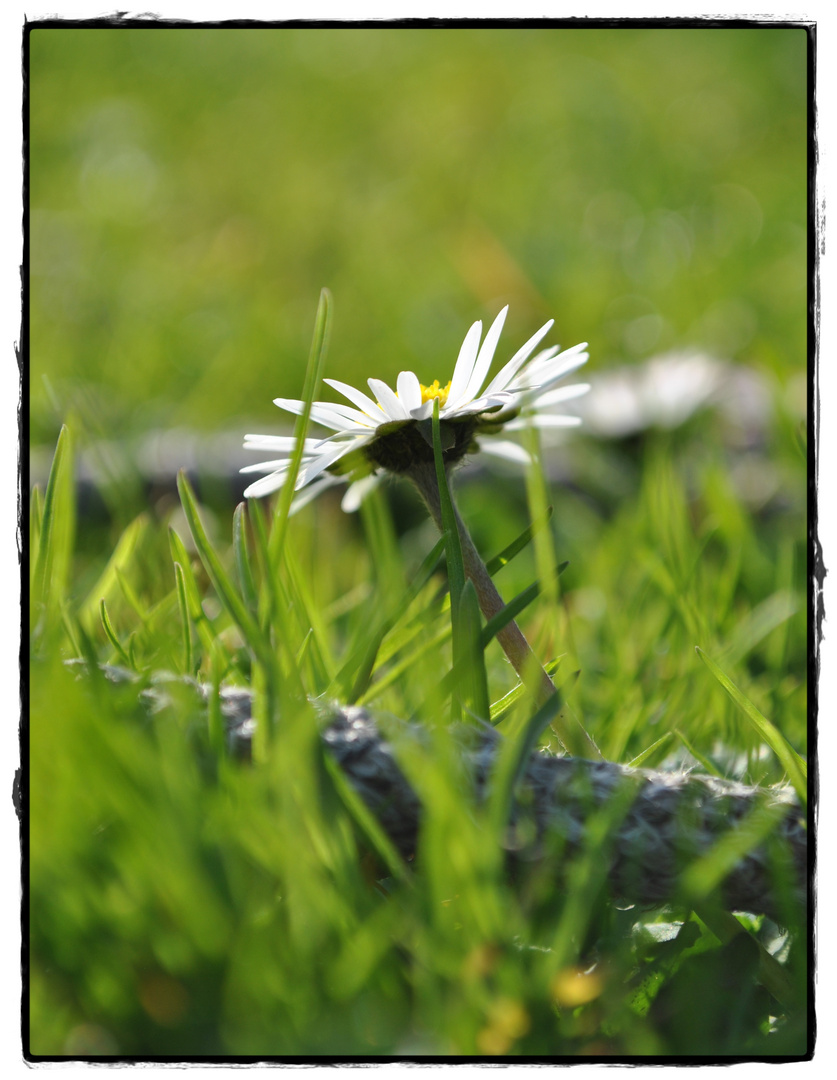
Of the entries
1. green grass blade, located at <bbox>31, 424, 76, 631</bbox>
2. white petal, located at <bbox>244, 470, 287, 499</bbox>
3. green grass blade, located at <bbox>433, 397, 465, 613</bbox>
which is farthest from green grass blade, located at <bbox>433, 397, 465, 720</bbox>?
green grass blade, located at <bbox>31, 424, 76, 631</bbox>

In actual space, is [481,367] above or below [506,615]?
above

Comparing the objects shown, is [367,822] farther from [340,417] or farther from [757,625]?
[757,625]

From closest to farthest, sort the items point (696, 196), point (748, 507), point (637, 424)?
point (748, 507)
point (637, 424)
point (696, 196)

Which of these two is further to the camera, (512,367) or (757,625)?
(757,625)

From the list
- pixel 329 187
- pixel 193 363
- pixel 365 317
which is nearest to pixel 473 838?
pixel 193 363

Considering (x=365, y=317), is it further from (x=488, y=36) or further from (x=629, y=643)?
(x=629, y=643)

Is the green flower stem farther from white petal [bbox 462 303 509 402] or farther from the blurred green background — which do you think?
the blurred green background

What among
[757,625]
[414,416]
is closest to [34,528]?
[414,416]

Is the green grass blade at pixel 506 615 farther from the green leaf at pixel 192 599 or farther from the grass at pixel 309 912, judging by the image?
the green leaf at pixel 192 599
